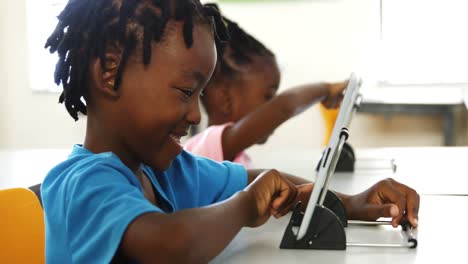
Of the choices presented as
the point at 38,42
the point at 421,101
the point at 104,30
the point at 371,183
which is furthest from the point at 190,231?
the point at 38,42

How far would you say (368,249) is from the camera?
0.84 metres

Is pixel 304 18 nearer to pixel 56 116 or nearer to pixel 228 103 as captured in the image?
pixel 56 116

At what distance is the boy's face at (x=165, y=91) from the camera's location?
0.81 m

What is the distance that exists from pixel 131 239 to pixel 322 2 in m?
3.69

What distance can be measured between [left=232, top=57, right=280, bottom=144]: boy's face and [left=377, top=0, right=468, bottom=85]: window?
220cm

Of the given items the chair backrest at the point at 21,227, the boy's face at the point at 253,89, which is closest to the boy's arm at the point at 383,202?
the chair backrest at the point at 21,227

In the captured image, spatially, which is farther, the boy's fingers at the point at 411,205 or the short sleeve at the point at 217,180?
the short sleeve at the point at 217,180

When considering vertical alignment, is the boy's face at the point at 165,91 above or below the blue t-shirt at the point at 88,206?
above

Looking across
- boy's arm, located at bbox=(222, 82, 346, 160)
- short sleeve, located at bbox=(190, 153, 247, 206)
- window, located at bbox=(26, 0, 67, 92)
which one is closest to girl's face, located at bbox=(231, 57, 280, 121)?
boy's arm, located at bbox=(222, 82, 346, 160)

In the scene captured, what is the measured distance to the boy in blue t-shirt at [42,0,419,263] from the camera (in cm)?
71

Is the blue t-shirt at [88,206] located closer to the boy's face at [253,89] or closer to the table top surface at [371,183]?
the table top surface at [371,183]

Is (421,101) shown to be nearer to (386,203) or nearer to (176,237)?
(386,203)

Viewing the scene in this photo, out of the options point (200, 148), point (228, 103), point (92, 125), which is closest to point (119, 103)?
point (92, 125)

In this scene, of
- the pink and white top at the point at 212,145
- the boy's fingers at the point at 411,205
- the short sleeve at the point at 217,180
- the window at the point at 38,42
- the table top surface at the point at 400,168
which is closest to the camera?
the boy's fingers at the point at 411,205
